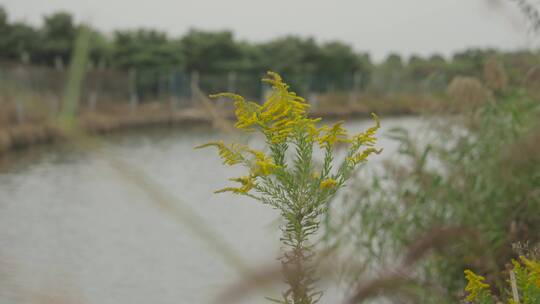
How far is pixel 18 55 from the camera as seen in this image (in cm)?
2633

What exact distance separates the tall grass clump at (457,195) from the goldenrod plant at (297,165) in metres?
2.21

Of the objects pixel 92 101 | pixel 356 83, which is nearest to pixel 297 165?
pixel 92 101

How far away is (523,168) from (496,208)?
0.76 feet

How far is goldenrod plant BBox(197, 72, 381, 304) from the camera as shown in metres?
0.93

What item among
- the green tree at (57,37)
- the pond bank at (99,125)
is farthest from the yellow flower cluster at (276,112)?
the green tree at (57,37)

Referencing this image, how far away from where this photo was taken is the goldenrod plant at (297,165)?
93cm

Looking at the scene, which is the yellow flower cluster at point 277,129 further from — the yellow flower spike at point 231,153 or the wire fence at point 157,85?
the wire fence at point 157,85

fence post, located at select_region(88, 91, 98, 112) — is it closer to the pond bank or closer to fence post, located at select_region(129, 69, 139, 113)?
the pond bank

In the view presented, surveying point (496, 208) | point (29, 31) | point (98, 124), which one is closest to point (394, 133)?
point (496, 208)

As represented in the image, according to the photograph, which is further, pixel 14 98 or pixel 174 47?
pixel 174 47

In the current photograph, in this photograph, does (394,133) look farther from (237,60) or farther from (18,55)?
(237,60)

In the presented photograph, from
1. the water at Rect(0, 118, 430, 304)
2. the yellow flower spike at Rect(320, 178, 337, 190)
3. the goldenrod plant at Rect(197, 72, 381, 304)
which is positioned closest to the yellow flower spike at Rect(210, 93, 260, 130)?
the goldenrod plant at Rect(197, 72, 381, 304)

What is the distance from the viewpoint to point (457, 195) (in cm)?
385

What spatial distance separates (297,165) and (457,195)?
9.72 ft
